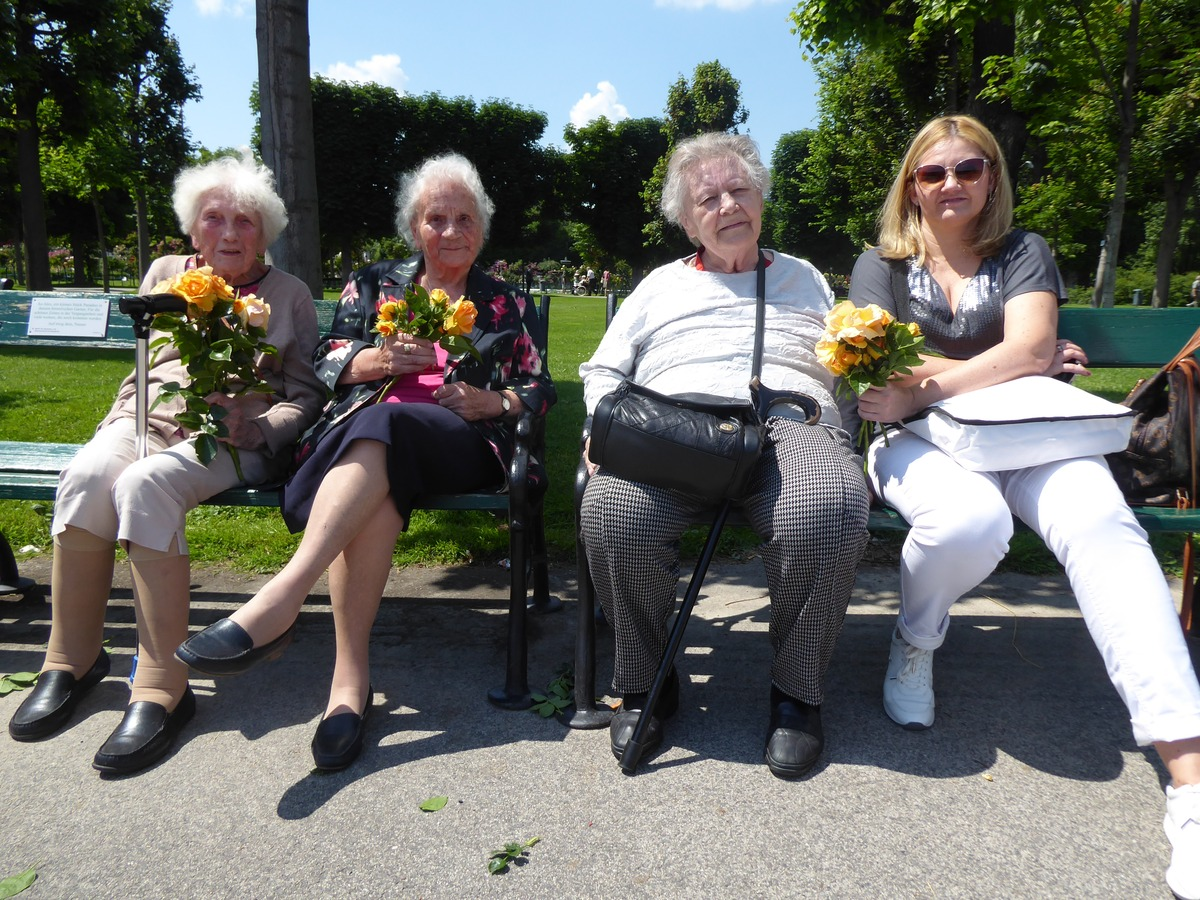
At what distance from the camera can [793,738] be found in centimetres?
239

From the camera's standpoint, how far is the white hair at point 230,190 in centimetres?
311

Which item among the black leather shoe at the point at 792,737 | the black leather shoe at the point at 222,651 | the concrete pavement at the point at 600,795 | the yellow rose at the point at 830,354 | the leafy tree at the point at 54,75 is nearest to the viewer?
the concrete pavement at the point at 600,795

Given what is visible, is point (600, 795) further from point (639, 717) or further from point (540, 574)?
point (540, 574)

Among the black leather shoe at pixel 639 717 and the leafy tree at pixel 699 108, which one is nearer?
the black leather shoe at pixel 639 717

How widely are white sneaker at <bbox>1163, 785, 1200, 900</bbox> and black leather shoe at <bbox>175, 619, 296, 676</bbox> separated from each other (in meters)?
2.25

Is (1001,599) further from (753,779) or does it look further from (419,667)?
(419,667)

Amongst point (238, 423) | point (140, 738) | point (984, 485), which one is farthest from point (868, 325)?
point (140, 738)

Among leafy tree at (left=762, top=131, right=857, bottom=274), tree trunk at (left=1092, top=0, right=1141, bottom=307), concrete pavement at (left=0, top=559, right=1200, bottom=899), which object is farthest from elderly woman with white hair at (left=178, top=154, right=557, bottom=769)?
leafy tree at (left=762, top=131, right=857, bottom=274)

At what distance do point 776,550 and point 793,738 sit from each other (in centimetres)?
53

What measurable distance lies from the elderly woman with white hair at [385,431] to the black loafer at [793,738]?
1.18 metres

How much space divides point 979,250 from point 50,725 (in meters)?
3.36

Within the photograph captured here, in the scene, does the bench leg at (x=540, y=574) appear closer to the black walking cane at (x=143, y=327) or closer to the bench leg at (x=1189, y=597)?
the black walking cane at (x=143, y=327)

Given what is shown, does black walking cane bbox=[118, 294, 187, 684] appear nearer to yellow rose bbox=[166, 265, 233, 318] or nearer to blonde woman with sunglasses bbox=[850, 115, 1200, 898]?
yellow rose bbox=[166, 265, 233, 318]

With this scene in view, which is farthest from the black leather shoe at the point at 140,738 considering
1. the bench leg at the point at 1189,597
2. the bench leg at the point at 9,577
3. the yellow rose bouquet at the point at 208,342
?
the bench leg at the point at 1189,597
